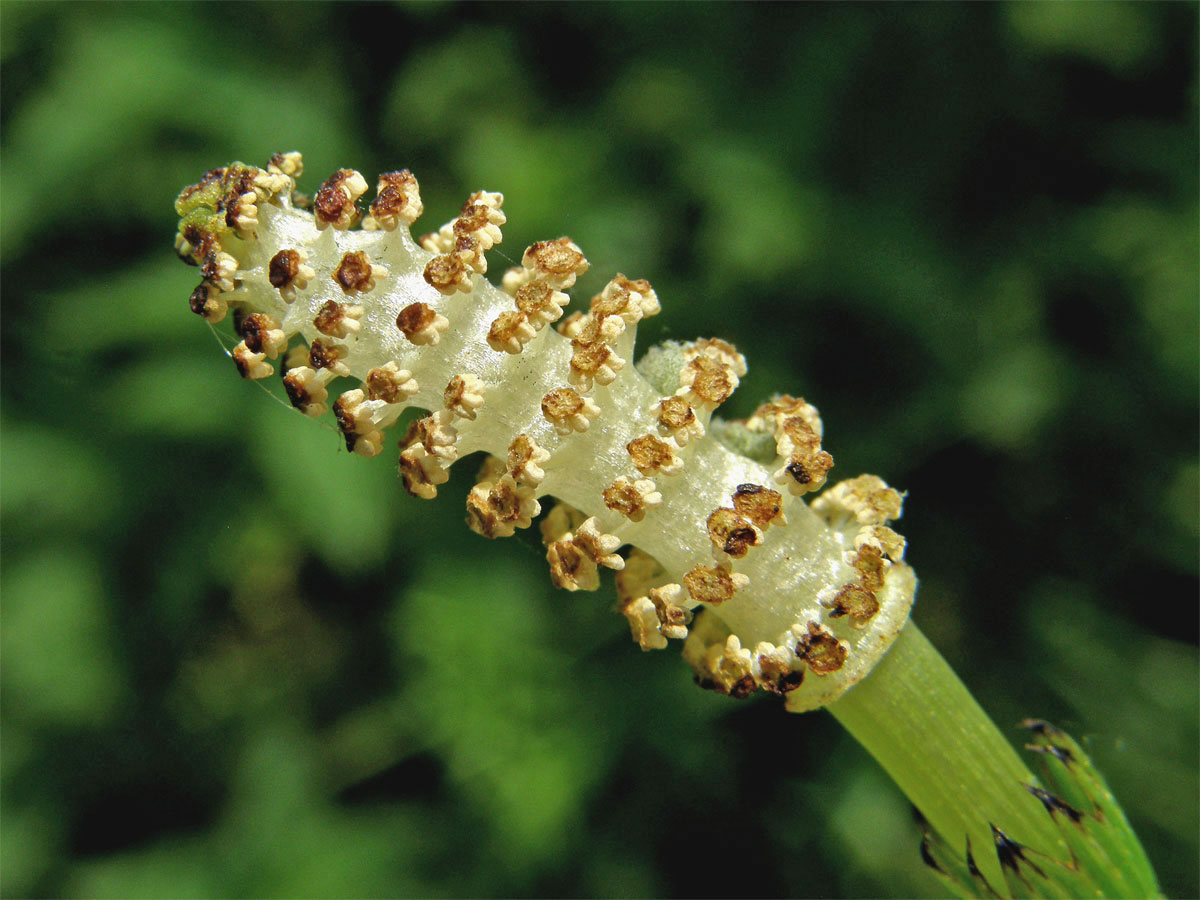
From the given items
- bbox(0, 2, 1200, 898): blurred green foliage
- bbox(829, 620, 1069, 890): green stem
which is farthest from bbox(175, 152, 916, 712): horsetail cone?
bbox(0, 2, 1200, 898): blurred green foliage

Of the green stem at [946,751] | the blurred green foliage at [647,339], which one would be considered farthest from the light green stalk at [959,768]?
the blurred green foliage at [647,339]

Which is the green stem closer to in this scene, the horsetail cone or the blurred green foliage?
the horsetail cone

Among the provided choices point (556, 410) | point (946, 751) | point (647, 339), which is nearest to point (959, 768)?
point (946, 751)

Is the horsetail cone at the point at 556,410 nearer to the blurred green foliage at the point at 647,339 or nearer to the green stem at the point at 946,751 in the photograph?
the green stem at the point at 946,751

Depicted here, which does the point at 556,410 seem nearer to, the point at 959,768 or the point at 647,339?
the point at 959,768

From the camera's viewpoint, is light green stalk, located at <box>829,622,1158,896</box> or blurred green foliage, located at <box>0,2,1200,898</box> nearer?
light green stalk, located at <box>829,622,1158,896</box>

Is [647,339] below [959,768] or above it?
below
